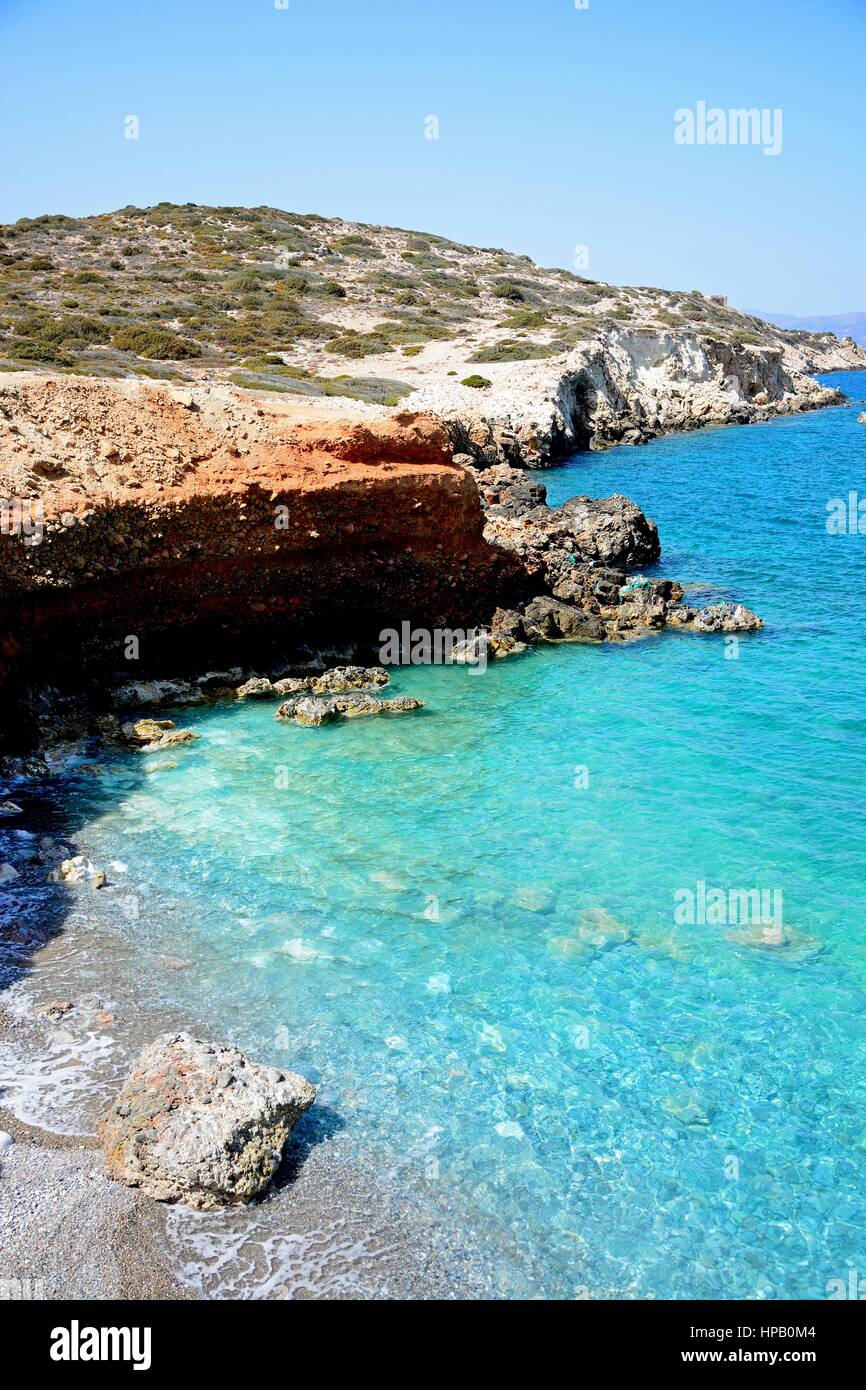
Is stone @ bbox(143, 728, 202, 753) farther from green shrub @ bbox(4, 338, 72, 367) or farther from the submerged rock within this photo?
green shrub @ bbox(4, 338, 72, 367)

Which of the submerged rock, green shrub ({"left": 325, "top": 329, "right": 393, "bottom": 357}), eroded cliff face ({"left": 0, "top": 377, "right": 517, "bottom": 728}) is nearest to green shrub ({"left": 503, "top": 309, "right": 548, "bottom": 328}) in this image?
green shrub ({"left": 325, "top": 329, "right": 393, "bottom": 357})

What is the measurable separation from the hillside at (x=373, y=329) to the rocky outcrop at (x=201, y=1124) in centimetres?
3293

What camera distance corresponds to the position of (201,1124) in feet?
28.6

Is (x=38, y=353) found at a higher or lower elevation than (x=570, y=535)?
higher

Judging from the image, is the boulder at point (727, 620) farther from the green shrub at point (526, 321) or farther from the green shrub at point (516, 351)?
the green shrub at point (526, 321)

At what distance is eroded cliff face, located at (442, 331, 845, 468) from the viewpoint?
178ft

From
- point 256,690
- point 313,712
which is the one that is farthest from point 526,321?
point 313,712

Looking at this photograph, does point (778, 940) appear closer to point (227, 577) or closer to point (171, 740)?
point (171, 740)

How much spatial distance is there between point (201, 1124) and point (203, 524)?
14.1 meters

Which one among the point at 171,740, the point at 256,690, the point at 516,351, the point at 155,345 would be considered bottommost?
the point at 171,740

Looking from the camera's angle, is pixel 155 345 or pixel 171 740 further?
pixel 155 345

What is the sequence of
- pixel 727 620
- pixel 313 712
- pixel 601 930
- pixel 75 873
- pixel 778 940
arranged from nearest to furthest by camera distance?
pixel 778 940, pixel 601 930, pixel 75 873, pixel 313 712, pixel 727 620
